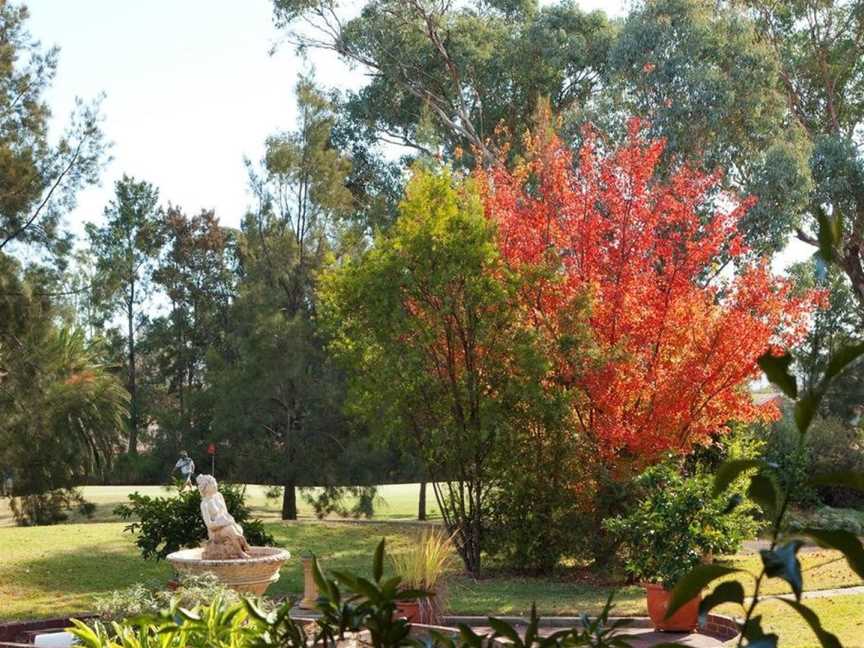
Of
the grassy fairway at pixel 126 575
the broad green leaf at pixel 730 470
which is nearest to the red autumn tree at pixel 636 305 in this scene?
the grassy fairway at pixel 126 575

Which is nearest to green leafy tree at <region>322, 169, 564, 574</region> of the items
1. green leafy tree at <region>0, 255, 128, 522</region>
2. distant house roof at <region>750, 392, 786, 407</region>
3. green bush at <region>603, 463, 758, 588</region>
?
green bush at <region>603, 463, 758, 588</region>

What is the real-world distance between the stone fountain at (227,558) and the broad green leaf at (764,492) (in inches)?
363

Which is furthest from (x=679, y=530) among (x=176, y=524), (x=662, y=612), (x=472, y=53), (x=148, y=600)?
(x=472, y=53)

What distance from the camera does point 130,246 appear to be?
4100 cm

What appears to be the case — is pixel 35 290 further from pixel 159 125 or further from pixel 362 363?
pixel 159 125

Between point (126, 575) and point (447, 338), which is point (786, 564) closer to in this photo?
point (447, 338)

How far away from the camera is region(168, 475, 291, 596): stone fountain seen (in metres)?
10.3

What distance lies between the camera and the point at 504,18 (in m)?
28.5

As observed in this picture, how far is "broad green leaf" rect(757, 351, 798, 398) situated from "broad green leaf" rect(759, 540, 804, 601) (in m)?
0.19

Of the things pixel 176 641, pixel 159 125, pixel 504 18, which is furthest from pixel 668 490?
pixel 504 18

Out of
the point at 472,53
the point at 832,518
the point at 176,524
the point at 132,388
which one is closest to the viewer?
the point at 176,524

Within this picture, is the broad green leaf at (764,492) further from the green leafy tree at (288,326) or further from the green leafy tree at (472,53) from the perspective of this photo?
the green leafy tree at (472,53)

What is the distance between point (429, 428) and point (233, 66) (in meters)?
7.87

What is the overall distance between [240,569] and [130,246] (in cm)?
3246
